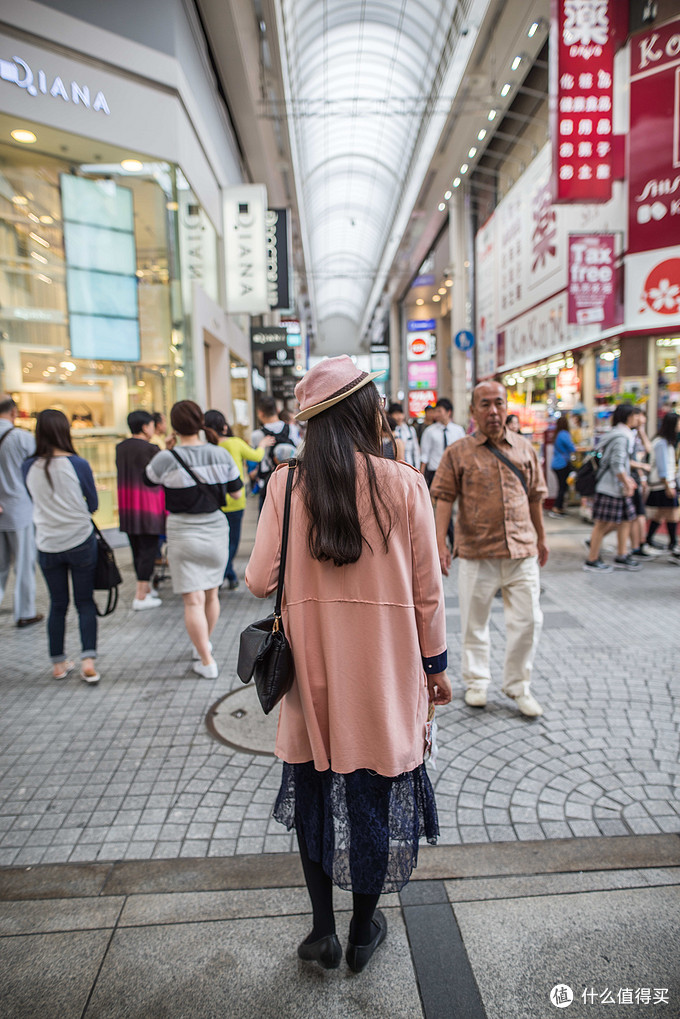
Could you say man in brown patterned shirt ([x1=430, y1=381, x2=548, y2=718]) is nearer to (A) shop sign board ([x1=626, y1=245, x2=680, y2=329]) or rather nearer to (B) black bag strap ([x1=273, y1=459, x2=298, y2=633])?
(B) black bag strap ([x1=273, y1=459, x2=298, y2=633])

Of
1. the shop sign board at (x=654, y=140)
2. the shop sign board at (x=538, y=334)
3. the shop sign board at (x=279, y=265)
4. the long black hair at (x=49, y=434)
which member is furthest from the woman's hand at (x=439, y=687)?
the shop sign board at (x=279, y=265)

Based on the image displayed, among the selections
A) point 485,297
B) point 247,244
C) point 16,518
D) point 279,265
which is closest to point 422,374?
point 485,297

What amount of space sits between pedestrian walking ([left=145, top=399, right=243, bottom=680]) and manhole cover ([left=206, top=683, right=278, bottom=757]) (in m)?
0.50

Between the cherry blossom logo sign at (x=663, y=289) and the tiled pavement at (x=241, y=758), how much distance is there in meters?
7.14

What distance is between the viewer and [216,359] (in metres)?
13.2

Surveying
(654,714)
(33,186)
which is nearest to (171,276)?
(33,186)

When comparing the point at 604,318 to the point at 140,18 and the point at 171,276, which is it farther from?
the point at 140,18

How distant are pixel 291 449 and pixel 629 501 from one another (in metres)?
3.94

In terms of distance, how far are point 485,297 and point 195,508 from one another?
17.4 m

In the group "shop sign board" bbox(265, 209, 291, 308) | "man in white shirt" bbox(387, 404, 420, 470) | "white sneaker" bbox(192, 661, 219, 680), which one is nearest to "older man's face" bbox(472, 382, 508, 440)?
"white sneaker" bbox(192, 661, 219, 680)

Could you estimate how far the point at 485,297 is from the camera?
19359mm

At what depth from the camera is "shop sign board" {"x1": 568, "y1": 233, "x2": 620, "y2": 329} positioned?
34.3 ft

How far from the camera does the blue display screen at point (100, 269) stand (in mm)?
8867

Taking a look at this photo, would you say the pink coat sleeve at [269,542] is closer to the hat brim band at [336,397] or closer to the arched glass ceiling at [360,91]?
the hat brim band at [336,397]
